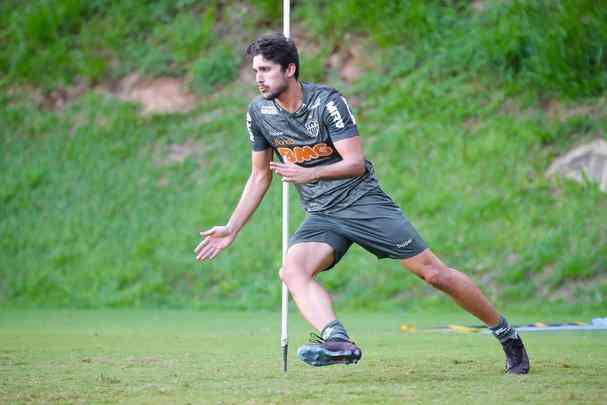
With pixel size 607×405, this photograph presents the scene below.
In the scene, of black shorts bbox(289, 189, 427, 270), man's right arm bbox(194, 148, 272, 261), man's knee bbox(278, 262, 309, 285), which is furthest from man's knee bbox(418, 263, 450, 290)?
man's right arm bbox(194, 148, 272, 261)

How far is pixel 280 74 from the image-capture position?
5.91 meters

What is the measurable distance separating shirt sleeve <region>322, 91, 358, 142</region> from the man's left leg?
0.82 m

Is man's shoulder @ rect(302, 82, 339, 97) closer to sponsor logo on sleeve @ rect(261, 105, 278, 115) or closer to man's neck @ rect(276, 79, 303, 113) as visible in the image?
man's neck @ rect(276, 79, 303, 113)

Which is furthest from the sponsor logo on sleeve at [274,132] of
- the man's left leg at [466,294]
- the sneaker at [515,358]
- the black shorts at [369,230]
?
the sneaker at [515,358]

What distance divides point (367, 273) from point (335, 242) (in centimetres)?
823

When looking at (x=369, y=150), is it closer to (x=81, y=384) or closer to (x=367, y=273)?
(x=367, y=273)

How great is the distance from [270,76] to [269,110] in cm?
26

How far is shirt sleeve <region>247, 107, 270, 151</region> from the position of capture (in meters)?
6.22

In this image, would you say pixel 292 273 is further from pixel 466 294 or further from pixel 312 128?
pixel 466 294

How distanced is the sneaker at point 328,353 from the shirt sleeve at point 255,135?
1466mm

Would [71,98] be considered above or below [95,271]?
above

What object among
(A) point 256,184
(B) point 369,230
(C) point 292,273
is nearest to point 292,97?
(A) point 256,184

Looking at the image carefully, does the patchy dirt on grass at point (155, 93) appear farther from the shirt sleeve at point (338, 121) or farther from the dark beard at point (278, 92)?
the shirt sleeve at point (338, 121)

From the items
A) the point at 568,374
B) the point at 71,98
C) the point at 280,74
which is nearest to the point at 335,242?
the point at 280,74
